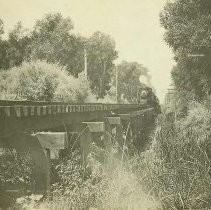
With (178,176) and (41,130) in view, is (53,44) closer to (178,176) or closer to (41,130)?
(41,130)

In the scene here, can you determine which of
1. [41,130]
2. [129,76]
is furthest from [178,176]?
[129,76]

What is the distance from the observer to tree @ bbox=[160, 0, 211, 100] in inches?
759

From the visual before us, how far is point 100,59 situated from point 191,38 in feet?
71.3

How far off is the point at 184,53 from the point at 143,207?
14.7 metres

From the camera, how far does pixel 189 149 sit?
841cm

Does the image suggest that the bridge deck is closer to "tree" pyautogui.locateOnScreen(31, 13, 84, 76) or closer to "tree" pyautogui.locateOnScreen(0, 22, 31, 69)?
"tree" pyautogui.locateOnScreen(0, 22, 31, 69)

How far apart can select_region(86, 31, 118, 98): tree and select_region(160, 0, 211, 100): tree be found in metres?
13.8

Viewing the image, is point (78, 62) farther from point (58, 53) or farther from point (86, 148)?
point (86, 148)

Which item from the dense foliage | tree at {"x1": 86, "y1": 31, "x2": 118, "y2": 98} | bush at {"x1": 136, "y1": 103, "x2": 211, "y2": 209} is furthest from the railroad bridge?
tree at {"x1": 86, "y1": 31, "x2": 118, "y2": 98}

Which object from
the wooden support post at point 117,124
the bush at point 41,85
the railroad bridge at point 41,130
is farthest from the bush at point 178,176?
the bush at point 41,85

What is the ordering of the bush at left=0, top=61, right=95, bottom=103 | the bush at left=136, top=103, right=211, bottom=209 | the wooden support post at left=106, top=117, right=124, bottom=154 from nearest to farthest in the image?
1. the bush at left=136, top=103, right=211, bottom=209
2. the wooden support post at left=106, top=117, right=124, bottom=154
3. the bush at left=0, top=61, right=95, bottom=103

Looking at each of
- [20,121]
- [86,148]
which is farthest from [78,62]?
[20,121]

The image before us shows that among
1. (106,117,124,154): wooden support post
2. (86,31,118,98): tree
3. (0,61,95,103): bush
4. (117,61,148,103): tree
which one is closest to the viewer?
(106,117,124,154): wooden support post

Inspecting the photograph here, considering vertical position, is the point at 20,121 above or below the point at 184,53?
below
